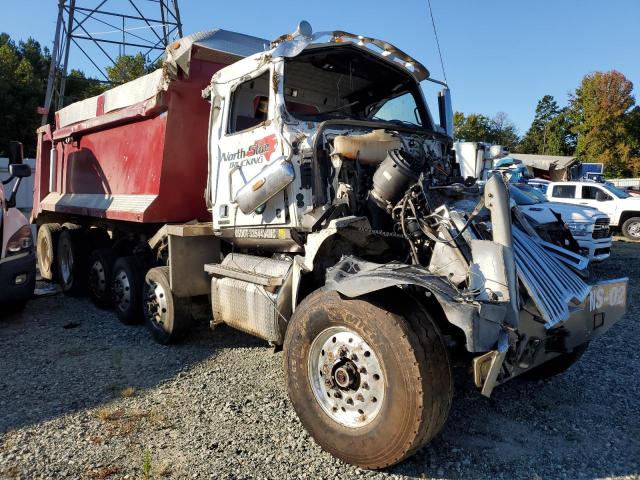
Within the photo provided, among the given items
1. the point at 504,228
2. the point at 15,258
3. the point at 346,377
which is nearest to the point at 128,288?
the point at 15,258

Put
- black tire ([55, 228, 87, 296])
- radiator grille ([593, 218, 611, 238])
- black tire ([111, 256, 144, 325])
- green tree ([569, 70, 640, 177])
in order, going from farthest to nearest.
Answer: green tree ([569, 70, 640, 177]), radiator grille ([593, 218, 611, 238]), black tire ([55, 228, 87, 296]), black tire ([111, 256, 144, 325])

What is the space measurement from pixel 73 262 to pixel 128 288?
2.22 meters

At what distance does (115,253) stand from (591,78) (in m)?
48.3

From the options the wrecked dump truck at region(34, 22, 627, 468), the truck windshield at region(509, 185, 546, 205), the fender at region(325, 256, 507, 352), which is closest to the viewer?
the fender at region(325, 256, 507, 352)

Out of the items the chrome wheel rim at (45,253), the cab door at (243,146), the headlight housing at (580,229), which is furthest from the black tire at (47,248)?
the headlight housing at (580,229)

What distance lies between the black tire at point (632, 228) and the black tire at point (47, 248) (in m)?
16.8

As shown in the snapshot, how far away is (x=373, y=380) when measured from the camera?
3.23m

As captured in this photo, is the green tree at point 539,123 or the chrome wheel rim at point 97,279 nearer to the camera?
the chrome wheel rim at point 97,279

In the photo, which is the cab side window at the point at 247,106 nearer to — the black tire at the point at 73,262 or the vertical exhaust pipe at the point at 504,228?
the vertical exhaust pipe at the point at 504,228

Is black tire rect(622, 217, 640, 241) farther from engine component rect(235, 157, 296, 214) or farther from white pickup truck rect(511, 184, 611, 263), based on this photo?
engine component rect(235, 157, 296, 214)

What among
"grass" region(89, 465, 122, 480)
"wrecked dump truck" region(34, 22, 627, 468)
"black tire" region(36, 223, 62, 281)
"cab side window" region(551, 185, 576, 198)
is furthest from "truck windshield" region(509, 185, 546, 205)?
"grass" region(89, 465, 122, 480)

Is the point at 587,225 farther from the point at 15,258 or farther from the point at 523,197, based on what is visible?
the point at 15,258

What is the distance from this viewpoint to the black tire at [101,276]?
7.10 m

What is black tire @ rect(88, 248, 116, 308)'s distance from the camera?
7.10m
